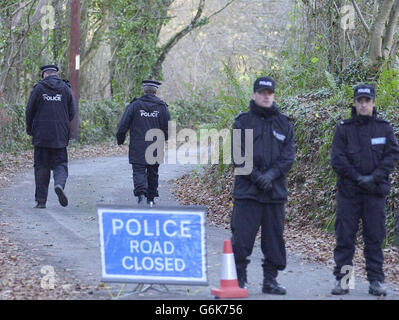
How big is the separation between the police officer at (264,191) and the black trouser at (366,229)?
670 millimetres

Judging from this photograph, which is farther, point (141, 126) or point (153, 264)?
point (141, 126)

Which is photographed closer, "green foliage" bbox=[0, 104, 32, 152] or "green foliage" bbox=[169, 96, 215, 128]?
"green foliage" bbox=[0, 104, 32, 152]

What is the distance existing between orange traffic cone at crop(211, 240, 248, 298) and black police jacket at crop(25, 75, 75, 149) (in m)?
6.50

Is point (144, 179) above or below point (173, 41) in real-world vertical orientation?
below

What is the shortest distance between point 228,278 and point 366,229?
170 cm

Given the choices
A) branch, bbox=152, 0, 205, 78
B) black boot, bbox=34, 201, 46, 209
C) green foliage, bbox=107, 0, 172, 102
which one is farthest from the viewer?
branch, bbox=152, 0, 205, 78

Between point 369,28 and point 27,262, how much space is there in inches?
400

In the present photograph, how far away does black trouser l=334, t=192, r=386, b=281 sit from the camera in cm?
868

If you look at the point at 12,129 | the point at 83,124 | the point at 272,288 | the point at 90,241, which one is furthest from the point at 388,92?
the point at 83,124

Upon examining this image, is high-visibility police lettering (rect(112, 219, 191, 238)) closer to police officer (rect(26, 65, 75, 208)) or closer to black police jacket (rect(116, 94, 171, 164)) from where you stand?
black police jacket (rect(116, 94, 171, 164))

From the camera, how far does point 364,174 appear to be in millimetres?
8703

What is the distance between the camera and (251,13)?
46094mm

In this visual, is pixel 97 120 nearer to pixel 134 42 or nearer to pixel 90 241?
pixel 134 42

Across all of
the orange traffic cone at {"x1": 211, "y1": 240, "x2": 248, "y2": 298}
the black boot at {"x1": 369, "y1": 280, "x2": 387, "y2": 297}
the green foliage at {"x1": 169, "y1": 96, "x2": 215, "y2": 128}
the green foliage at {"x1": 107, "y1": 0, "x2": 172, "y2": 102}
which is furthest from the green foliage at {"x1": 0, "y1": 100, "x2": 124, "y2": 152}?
the black boot at {"x1": 369, "y1": 280, "x2": 387, "y2": 297}
